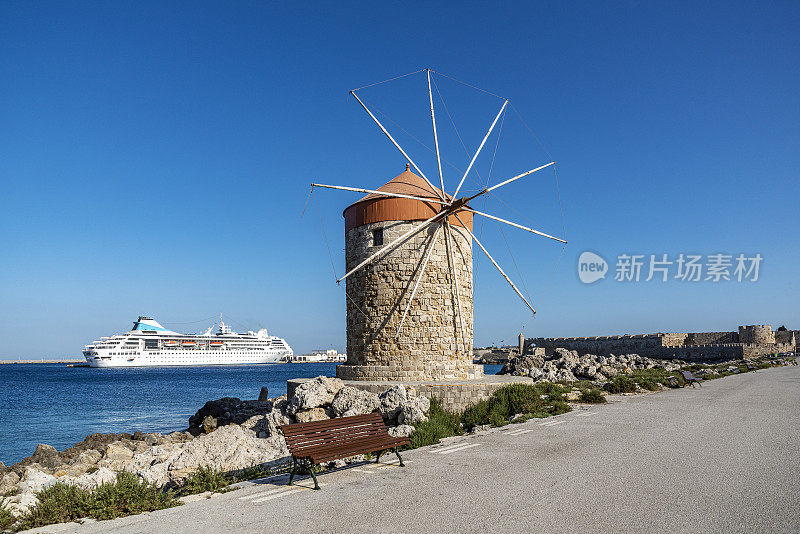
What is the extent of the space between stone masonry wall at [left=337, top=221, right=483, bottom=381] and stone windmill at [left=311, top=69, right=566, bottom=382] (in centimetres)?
3

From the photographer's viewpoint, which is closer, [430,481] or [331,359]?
[430,481]

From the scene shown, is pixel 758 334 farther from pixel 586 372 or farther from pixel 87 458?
pixel 87 458

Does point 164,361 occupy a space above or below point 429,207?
below

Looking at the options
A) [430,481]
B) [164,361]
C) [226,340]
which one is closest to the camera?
[430,481]

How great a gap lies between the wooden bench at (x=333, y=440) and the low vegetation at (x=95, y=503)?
1482 millimetres

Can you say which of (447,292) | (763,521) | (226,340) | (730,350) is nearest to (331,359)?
(226,340)

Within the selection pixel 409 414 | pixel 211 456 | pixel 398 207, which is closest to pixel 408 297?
pixel 398 207

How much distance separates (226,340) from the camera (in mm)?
97625

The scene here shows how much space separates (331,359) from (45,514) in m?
162

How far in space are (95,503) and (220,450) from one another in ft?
13.6

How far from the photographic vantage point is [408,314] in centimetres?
1439

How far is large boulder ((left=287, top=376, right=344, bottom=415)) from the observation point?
36.2 ft

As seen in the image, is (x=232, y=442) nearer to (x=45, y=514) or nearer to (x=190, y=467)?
(x=190, y=467)

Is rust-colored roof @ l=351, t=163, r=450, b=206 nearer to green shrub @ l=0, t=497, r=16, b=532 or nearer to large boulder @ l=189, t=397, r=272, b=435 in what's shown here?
large boulder @ l=189, t=397, r=272, b=435
